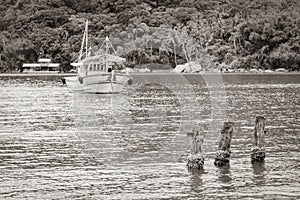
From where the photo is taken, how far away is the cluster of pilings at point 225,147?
28.4 m

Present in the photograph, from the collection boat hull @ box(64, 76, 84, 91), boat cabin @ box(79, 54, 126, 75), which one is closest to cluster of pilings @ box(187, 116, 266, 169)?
boat cabin @ box(79, 54, 126, 75)

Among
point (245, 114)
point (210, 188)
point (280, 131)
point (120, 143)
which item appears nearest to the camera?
point (210, 188)

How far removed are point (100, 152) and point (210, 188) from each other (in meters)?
9.81

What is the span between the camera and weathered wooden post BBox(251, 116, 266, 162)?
29.8m

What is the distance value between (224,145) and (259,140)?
156 centimetres

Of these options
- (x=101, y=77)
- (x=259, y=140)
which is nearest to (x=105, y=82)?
(x=101, y=77)

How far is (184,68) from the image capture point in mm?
193750

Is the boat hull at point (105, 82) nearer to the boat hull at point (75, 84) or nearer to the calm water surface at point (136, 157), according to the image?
the boat hull at point (75, 84)

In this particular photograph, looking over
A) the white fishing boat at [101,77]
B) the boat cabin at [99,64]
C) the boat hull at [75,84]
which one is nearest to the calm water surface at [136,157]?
the white fishing boat at [101,77]

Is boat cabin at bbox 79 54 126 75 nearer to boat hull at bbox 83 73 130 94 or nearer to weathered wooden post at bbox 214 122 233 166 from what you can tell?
boat hull at bbox 83 73 130 94

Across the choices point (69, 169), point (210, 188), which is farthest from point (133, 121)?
point (210, 188)

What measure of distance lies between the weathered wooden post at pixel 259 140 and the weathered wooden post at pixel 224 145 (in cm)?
114

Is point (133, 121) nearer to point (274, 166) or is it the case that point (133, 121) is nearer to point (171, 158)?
point (171, 158)

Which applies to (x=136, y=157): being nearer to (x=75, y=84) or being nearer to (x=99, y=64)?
(x=99, y=64)
